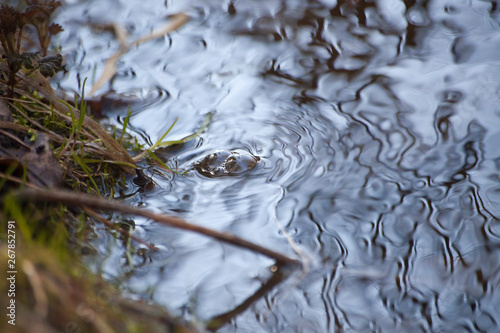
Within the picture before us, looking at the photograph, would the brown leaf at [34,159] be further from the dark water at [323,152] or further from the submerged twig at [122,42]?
the submerged twig at [122,42]

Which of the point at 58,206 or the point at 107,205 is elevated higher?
the point at 107,205

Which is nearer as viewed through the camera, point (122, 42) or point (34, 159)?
point (34, 159)

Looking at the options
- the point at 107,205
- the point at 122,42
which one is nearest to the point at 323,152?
the point at 107,205

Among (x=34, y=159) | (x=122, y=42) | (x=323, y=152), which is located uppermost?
(x=34, y=159)

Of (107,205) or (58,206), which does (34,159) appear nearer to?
(58,206)

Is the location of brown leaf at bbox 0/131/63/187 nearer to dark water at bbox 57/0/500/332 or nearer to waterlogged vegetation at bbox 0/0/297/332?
waterlogged vegetation at bbox 0/0/297/332

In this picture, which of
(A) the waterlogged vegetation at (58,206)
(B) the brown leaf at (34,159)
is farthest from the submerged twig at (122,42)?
(B) the brown leaf at (34,159)

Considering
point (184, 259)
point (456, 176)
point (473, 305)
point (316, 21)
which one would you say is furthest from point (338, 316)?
point (316, 21)

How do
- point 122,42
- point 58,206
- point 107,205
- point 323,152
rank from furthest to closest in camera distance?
point 122,42 < point 323,152 < point 58,206 < point 107,205

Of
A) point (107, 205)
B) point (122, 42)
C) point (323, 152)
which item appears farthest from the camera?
point (122, 42)
